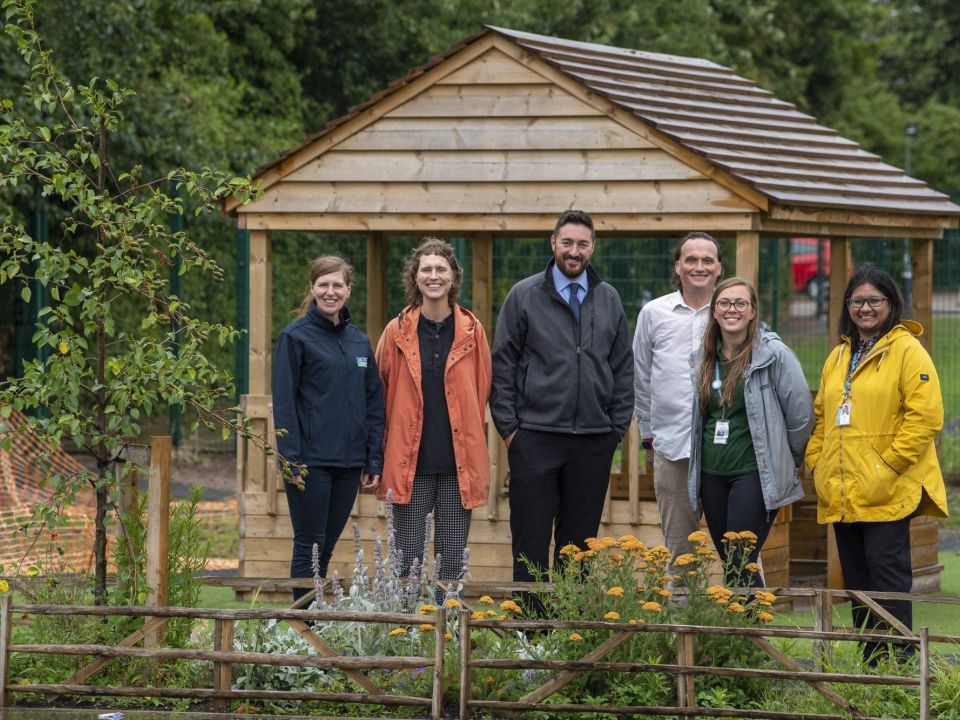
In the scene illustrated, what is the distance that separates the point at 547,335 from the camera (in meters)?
7.29

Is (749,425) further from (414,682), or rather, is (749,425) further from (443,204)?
(443,204)

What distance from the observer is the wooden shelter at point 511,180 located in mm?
9273


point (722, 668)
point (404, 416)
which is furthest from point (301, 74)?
point (722, 668)

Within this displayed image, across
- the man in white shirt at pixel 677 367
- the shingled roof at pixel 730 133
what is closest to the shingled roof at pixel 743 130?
the shingled roof at pixel 730 133

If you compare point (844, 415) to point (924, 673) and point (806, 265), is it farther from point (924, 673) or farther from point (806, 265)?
point (806, 265)

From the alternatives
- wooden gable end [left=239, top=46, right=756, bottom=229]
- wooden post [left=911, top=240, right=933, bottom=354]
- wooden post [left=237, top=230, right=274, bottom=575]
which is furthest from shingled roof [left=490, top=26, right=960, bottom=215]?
wooden post [left=237, top=230, right=274, bottom=575]

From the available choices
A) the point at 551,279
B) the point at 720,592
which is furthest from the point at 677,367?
the point at 720,592

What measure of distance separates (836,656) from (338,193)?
4.64m

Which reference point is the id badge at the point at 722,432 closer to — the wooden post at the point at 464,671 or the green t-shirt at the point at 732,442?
the green t-shirt at the point at 732,442

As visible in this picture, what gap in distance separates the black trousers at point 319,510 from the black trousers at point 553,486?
2.46 ft

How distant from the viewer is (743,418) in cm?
695

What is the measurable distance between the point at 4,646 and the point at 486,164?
454 cm

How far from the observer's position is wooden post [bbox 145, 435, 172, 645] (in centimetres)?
651

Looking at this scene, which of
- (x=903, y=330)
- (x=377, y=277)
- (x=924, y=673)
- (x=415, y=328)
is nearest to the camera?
(x=924, y=673)
